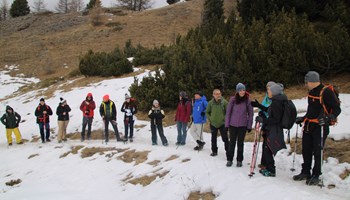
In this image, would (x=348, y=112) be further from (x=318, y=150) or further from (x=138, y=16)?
(x=138, y=16)

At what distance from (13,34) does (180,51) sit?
53.3 metres

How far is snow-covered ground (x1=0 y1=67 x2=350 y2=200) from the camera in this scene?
629 cm

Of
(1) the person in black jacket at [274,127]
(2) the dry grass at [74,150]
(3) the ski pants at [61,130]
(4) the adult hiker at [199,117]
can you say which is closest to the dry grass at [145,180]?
(4) the adult hiker at [199,117]

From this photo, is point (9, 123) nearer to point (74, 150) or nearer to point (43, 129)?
point (43, 129)

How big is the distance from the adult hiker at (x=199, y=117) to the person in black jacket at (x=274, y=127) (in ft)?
11.5

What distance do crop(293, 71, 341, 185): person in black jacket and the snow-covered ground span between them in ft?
1.11

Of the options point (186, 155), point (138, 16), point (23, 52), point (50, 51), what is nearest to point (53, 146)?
point (186, 155)

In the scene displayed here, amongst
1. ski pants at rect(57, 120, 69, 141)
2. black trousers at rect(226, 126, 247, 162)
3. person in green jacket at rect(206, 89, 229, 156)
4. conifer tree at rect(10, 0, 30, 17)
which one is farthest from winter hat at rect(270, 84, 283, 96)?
conifer tree at rect(10, 0, 30, 17)

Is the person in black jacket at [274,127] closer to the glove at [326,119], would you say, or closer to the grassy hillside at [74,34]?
the glove at [326,119]

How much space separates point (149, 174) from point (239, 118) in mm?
2908

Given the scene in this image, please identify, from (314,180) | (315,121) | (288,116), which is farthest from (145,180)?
(315,121)

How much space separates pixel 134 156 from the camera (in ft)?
35.3

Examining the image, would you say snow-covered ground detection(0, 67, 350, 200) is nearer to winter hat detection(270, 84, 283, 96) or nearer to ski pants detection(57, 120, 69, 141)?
ski pants detection(57, 120, 69, 141)

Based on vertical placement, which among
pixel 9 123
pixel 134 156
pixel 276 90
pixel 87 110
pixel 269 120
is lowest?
pixel 134 156
